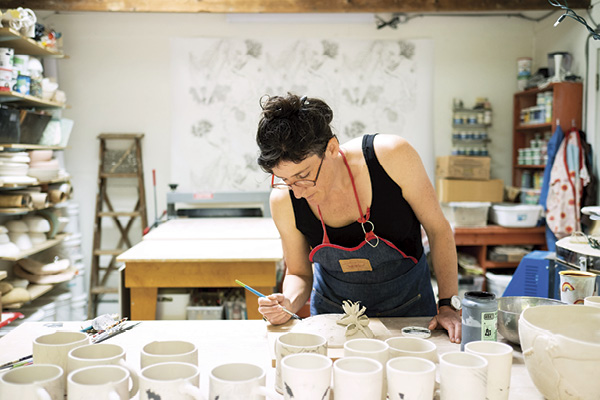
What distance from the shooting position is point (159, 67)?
16.5ft

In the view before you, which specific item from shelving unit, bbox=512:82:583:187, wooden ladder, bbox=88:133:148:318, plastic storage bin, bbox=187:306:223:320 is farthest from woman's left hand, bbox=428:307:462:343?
wooden ladder, bbox=88:133:148:318

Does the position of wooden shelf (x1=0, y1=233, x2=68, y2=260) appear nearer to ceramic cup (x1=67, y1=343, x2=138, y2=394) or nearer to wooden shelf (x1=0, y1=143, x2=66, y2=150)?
wooden shelf (x1=0, y1=143, x2=66, y2=150)

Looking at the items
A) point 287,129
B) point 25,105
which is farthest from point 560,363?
point 25,105

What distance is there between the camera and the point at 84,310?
4785 mm

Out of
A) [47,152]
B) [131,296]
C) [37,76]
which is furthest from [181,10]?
[131,296]

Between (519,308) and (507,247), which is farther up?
(519,308)

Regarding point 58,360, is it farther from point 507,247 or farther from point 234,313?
point 507,247

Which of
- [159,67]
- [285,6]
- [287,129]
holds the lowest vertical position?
[287,129]

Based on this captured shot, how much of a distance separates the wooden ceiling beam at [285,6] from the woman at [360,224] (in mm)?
3193

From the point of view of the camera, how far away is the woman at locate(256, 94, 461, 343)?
1.58 metres

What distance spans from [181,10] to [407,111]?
2.27 metres

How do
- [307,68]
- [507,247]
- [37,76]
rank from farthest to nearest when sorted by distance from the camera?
[307,68]
[507,247]
[37,76]

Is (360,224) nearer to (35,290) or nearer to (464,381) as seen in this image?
(464,381)

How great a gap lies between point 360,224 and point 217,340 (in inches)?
24.1
